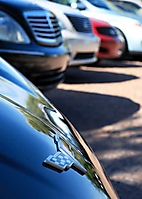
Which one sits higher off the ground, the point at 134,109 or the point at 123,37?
the point at 134,109

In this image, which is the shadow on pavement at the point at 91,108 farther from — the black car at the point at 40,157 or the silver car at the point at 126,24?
the silver car at the point at 126,24

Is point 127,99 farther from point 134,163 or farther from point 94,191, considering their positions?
point 94,191

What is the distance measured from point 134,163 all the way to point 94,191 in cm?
270

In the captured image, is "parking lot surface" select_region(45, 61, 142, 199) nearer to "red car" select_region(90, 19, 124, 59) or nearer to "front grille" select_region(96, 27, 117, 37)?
"red car" select_region(90, 19, 124, 59)

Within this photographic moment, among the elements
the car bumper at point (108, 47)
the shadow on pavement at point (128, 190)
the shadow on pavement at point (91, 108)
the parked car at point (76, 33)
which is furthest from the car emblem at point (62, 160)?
the car bumper at point (108, 47)

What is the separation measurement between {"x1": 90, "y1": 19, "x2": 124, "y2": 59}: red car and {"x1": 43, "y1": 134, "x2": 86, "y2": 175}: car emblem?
7.70m

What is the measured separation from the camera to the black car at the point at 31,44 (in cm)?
507

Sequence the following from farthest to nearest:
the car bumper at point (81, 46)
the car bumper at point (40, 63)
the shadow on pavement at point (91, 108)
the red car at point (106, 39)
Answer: the red car at point (106, 39) → the car bumper at point (81, 46) → the shadow on pavement at point (91, 108) → the car bumper at point (40, 63)

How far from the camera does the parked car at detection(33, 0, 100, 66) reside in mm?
8120

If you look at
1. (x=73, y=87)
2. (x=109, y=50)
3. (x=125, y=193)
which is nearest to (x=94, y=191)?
(x=125, y=193)

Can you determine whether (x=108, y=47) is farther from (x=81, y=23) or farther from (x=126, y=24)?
(x=126, y=24)

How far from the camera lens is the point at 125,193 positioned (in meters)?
3.78

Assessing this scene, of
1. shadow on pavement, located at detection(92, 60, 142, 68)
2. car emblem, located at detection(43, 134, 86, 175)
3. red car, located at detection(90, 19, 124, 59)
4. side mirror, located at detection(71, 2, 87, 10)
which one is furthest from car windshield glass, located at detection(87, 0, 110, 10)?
car emblem, located at detection(43, 134, 86, 175)

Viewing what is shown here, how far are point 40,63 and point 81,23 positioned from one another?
3.48 meters
